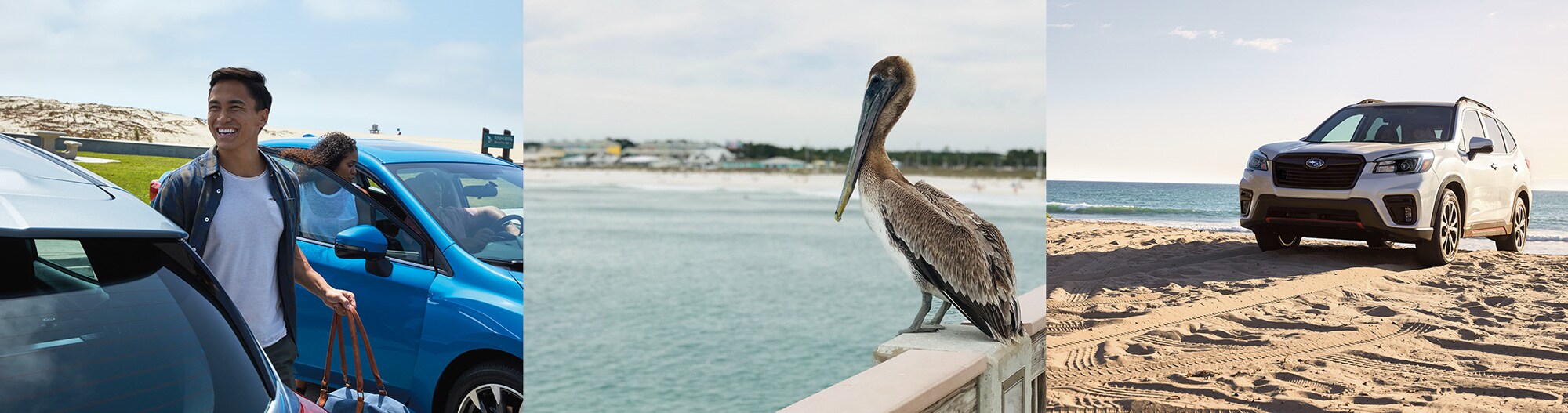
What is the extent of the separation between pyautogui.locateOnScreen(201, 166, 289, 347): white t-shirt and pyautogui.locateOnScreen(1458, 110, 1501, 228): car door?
558 cm

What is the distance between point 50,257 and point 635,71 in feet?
108

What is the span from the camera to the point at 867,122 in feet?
10.9

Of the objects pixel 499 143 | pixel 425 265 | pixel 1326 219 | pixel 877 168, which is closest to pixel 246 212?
pixel 425 265

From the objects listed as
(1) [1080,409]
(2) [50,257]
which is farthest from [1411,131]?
(2) [50,257]

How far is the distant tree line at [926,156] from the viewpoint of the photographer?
97.3ft

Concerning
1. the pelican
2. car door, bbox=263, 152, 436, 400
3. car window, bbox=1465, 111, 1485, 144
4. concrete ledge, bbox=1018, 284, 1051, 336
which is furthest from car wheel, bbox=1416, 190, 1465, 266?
car door, bbox=263, 152, 436, 400

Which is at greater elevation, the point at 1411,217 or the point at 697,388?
the point at 1411,217

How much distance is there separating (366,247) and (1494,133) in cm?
572

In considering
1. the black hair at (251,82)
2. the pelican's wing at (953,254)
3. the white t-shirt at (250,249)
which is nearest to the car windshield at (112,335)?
the white t-shirt at (250,249)

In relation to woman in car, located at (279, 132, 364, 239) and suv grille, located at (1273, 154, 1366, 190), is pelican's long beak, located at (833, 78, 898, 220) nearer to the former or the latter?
woman in car, located at (279, 132, 364, 239)

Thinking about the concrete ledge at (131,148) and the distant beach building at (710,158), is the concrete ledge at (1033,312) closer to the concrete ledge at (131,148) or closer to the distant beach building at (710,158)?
the concrete ledge at (131,148)

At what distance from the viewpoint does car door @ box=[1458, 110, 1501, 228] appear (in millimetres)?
5176

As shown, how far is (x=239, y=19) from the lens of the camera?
1884mm

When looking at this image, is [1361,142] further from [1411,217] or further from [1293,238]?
[1293,238]
